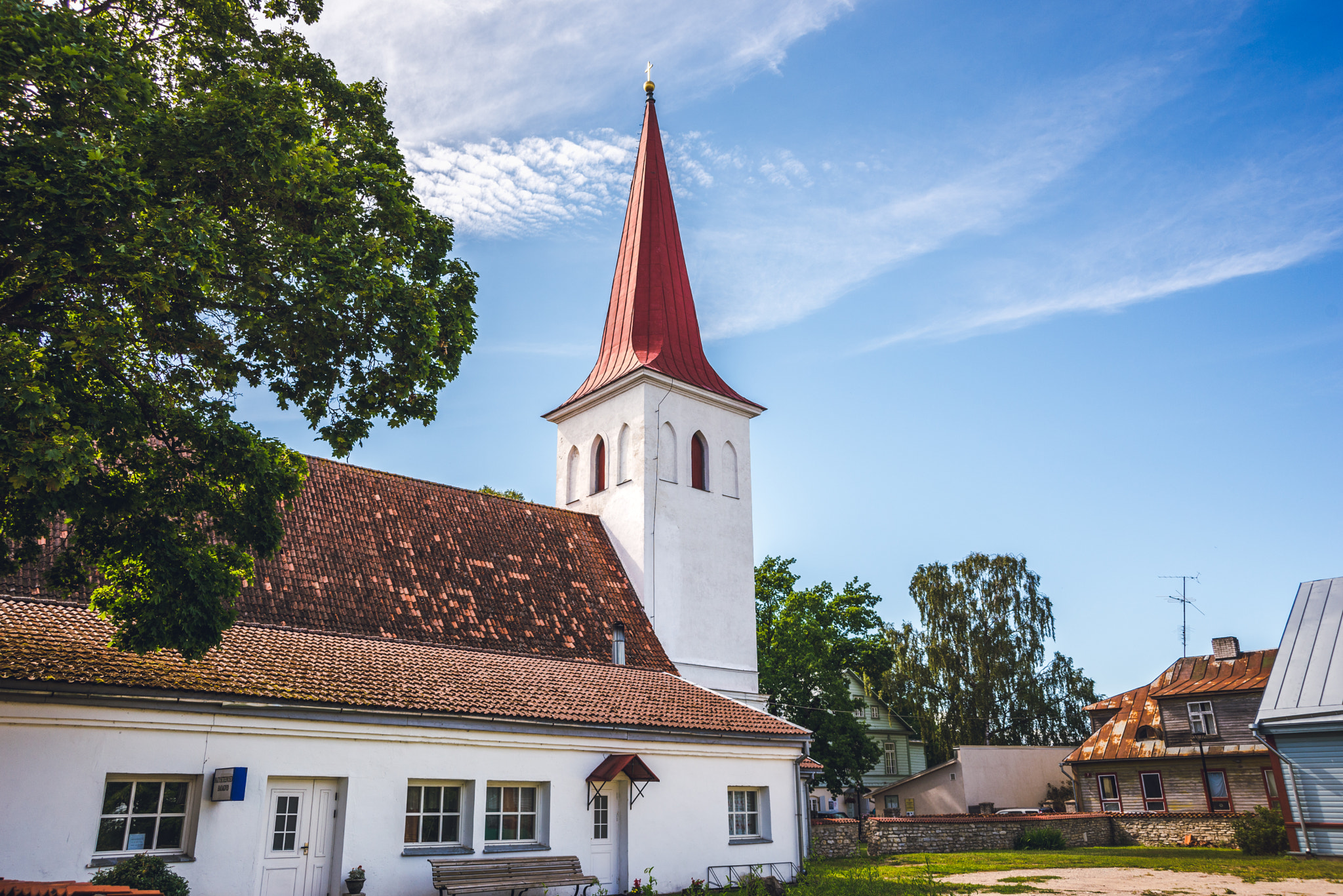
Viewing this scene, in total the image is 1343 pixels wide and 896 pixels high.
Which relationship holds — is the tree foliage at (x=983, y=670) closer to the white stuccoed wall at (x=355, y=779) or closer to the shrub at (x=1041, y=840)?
the shrub at (x=1041, y=840)

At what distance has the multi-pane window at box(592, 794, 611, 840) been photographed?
1551 cm

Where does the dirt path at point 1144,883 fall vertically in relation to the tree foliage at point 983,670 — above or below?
below

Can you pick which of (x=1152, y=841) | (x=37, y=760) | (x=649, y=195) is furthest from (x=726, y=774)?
(x=1152, y=841)

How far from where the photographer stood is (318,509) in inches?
730

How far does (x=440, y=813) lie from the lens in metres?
14.0

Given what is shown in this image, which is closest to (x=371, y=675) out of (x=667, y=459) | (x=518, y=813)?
(x=518, y=813)

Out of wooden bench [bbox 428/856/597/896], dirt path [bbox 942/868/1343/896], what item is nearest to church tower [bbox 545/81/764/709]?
dirt path [bbox 942/868/1343/896]

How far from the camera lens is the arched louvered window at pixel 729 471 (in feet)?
84.1

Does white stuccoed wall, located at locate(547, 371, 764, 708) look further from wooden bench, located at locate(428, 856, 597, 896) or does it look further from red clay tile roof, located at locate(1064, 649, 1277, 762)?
red clay tile roof, located at locate(1064, 649, 1277, 762)

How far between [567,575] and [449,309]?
1145 cm

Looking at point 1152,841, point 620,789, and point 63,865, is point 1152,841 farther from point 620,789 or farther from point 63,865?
point 63,865

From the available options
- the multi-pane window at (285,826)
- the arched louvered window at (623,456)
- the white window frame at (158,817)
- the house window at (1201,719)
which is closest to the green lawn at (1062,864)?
the house window at (1201,719)

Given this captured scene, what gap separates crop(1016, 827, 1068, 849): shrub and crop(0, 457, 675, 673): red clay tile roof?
14.2m

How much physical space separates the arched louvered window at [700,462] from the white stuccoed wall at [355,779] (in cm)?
872
